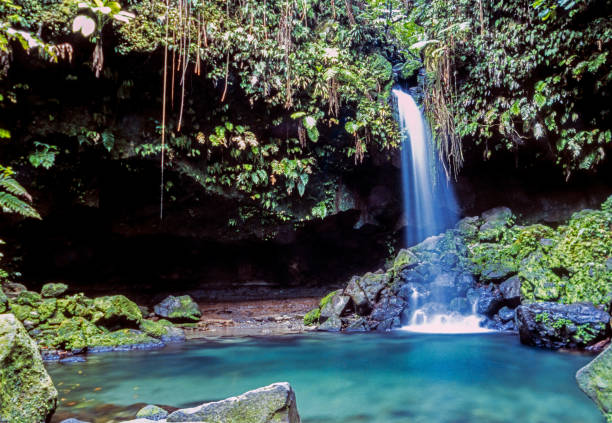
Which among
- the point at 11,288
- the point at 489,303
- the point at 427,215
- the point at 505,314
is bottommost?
the point at 505,314

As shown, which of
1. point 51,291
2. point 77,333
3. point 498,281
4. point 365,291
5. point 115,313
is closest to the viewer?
point 77,333

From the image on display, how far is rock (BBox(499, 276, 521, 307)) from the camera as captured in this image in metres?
7.79

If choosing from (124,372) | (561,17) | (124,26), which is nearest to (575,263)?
(561,17)

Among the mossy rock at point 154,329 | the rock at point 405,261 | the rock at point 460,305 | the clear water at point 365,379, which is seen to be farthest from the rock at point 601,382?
the mossy rock at point 154,329

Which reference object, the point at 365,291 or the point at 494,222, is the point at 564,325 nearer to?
the point at 365,291

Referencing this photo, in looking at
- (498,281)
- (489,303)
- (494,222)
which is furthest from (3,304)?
(494,222)

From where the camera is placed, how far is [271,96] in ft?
29.7

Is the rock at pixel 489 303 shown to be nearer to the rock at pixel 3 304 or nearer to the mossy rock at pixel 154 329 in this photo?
the mossy rock at pixel 154 329

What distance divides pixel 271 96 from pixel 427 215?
7258 millimetres

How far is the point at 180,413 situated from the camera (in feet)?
8.34

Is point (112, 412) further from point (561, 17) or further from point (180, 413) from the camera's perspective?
point (561, 17)

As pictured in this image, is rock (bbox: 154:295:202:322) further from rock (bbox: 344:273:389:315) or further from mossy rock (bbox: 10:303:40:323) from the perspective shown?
rock (bbox: 344:273:389:315)

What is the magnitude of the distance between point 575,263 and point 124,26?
10.7 metres

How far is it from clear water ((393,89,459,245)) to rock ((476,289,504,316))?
183 inches
